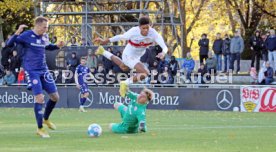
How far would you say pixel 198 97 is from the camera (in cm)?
3300

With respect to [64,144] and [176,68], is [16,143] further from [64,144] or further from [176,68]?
[176,68]

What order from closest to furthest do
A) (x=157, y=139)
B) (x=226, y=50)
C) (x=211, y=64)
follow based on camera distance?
(x=157, y=139), (x=211, y=64), (x=226, y=50)

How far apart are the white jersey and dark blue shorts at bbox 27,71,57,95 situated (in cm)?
245

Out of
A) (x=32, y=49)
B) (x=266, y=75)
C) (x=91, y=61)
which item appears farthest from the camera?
(x=91, y=61)

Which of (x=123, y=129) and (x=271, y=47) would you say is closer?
(x=123, y=129)

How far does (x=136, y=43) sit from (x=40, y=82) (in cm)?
356

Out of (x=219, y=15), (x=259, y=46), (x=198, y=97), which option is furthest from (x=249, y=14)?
(x=198, y=97)

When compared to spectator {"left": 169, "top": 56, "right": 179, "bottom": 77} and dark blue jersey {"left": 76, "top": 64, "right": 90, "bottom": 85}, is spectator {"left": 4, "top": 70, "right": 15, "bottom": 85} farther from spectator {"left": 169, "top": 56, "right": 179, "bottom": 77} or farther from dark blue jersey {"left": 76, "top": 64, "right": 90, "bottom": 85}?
spectator {"left": 169, "top": 56, "right": 179, "bottom": 77}

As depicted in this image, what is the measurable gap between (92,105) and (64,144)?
19.6 metres

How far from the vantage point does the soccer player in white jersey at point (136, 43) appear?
18.9 metres

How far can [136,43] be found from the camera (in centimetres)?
2002

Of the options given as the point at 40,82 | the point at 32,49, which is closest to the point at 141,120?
the point at 40,82

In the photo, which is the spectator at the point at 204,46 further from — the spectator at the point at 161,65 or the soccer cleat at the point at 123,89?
the soccer cleat at the point at 123,89

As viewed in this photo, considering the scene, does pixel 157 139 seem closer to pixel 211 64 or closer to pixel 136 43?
pixel 136 43
